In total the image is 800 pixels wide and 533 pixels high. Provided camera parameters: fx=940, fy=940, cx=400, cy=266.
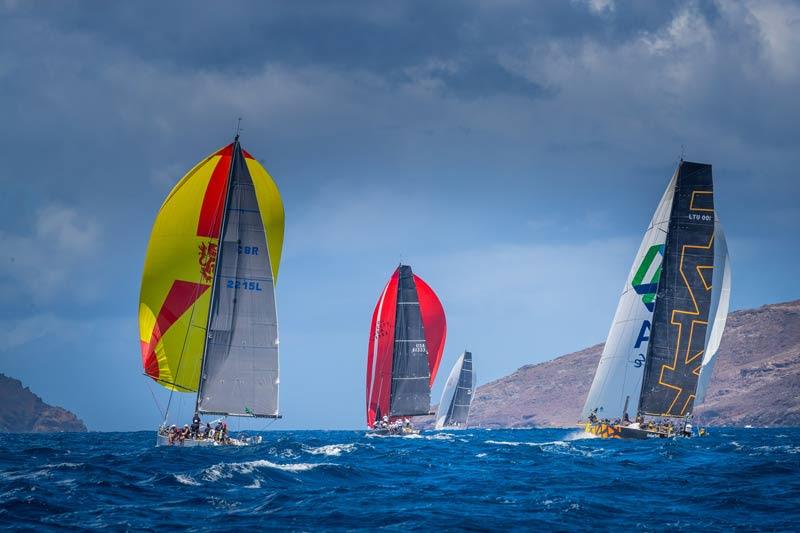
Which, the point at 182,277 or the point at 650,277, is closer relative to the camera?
the point at 182,277

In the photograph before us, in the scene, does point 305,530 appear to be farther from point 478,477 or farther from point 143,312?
point 143,312

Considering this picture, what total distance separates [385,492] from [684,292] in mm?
34006

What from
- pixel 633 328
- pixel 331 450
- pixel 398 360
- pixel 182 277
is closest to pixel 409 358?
pixel 398 360

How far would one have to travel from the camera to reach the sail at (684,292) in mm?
56250

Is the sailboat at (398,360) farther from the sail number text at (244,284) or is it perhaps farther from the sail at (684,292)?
the sail number text at (244,284)

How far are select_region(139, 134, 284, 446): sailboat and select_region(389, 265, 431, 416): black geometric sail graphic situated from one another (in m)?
23.4

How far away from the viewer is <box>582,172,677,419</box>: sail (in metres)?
57.8

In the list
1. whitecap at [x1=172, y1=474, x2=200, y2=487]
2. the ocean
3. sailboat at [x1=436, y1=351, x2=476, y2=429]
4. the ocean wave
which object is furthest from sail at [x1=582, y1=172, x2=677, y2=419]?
sailboat at [x1=436, y1=351, x2=476, y2=429]

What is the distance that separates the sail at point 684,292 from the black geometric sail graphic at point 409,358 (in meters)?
15.5

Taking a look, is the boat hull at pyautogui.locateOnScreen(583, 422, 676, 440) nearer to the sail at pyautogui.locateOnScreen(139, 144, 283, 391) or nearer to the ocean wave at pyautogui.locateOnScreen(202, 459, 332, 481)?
the ocean wave at pyautogui.locateOnScreen(202, 459, 332, 481)

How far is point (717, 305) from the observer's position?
58750 mm

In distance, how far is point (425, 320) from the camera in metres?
72.5

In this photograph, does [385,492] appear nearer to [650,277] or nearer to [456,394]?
[650,277]

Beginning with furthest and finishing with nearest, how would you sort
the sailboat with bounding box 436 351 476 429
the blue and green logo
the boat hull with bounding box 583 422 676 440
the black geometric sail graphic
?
1. the sailboat with bounding box 436 351 476 429
2. the black geometric sail graphic
3. the blue and green logo
4. the boat hull with bounding box 583 422 676 440
